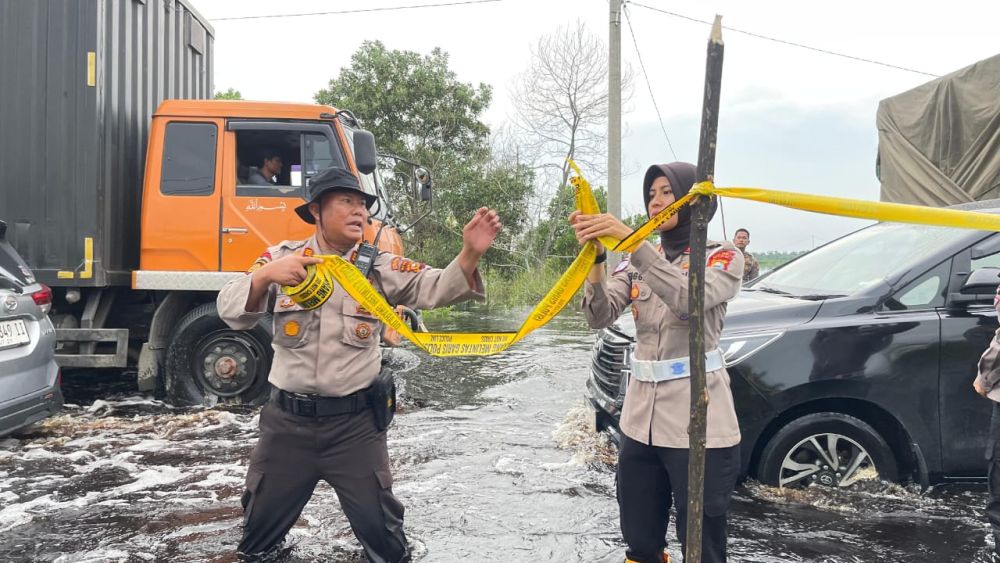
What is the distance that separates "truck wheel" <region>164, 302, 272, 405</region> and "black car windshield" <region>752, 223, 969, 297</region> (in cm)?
419

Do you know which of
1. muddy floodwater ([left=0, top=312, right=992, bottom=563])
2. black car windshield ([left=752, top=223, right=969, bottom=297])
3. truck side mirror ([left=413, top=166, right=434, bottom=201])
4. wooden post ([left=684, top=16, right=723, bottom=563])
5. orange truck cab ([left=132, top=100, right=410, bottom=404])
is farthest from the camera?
truck side mirror ([left=413, top=166, right=434, bottom=201])

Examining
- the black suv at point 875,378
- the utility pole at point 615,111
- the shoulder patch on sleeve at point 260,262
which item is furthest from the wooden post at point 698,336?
the utility pole at point 615,111

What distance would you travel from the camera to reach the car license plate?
4.65 meters

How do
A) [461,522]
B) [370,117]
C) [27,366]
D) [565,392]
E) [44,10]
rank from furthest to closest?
[370,117] → [565,392] → [44,10] → [27,366] → [461,522]

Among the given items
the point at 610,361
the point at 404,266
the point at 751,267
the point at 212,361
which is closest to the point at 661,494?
the point at 404,266

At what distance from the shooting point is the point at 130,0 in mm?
6461

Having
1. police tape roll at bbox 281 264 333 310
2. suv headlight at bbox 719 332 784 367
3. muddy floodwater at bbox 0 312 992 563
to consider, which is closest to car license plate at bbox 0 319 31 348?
muddy floodwater at bbox 0 312 992 563

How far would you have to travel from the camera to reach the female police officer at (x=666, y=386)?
2.46m

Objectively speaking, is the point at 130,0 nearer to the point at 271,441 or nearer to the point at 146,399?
the point at 146,399

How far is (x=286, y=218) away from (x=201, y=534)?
326 centimetres

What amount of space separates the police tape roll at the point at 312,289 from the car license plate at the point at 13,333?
3053mm

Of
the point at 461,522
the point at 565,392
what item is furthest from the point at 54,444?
the point at 565,392

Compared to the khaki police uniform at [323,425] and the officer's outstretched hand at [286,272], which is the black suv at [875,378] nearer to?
the khaki police uniform at [323,425]

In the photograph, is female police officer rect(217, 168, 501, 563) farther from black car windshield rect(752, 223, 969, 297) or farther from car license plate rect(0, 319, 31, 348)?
car license plate rect(0, 319, 31, 348)
